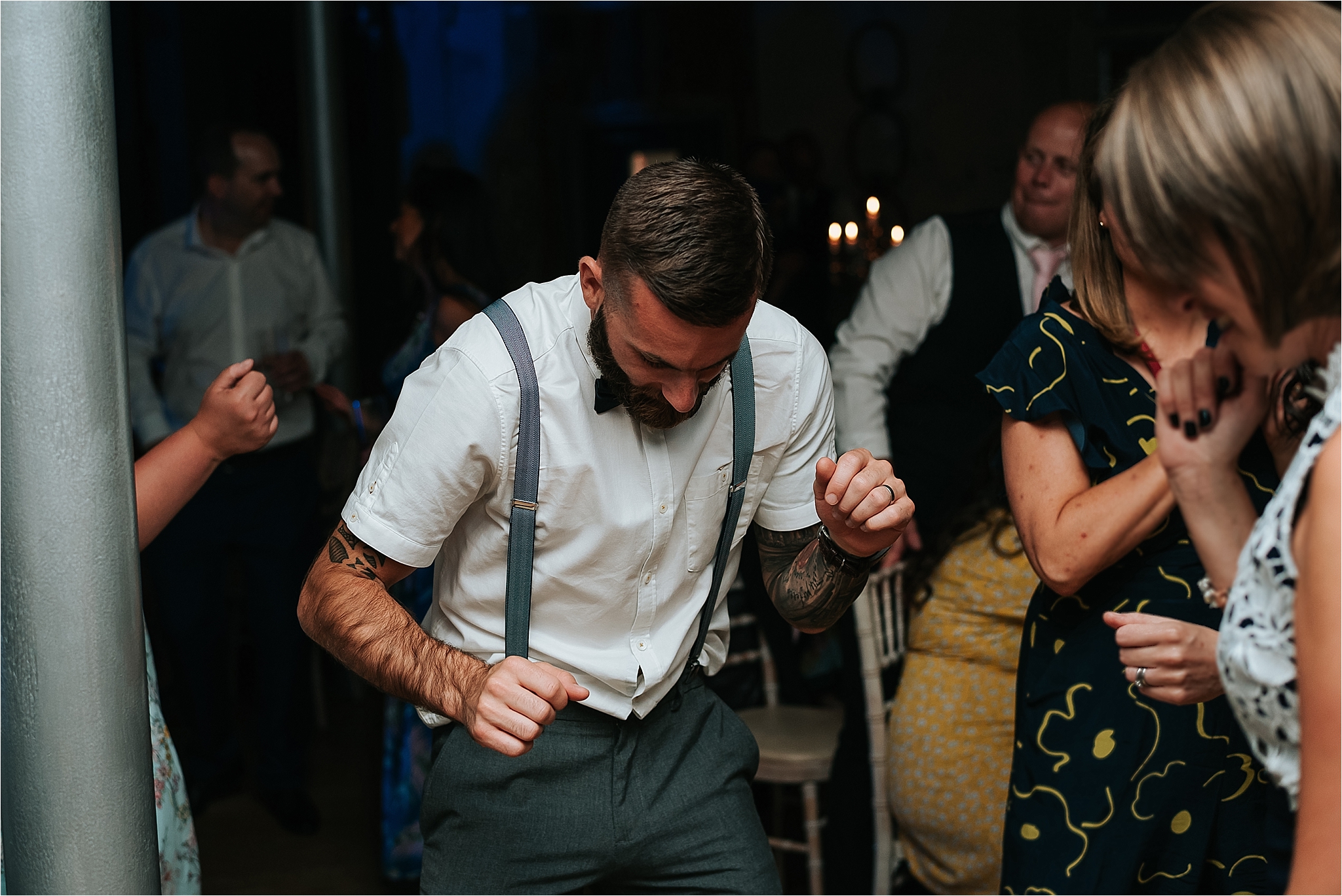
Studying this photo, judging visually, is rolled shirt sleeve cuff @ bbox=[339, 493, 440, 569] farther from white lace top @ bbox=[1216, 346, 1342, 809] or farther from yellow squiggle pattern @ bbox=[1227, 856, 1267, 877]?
yellow squiggle pattern @ bbox=[1227, 856, 1267, 877]

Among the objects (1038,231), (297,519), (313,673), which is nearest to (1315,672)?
(1038,231)

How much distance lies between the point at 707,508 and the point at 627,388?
0.79 ft

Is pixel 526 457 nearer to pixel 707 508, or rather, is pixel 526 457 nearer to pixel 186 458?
pixel 707 508

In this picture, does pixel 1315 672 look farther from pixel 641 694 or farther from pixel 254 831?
pixel 254 831

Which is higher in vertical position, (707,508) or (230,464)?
(707,508)

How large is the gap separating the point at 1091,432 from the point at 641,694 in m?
0.70

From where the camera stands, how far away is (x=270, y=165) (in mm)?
3914

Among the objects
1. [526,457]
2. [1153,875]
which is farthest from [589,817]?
[1153,875]

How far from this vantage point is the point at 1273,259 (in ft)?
3.12

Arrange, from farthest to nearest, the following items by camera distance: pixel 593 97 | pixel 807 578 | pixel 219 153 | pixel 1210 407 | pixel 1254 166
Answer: pixel 593 97 < pixel 219 153 < pixel 807 578 < pixel 1210 407 < pixel 1254 166

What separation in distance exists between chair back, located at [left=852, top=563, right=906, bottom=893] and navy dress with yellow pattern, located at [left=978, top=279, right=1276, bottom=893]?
0.92m

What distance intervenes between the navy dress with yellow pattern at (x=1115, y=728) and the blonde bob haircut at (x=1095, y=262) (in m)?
0.03

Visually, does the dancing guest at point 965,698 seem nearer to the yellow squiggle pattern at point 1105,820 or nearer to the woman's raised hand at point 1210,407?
the yellow squiggle pattern at point 1105,820

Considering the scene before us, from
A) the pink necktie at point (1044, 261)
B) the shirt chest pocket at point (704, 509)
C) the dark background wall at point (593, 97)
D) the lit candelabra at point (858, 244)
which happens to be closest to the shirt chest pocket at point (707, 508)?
the shirt chest pocket at point (704, 509)
